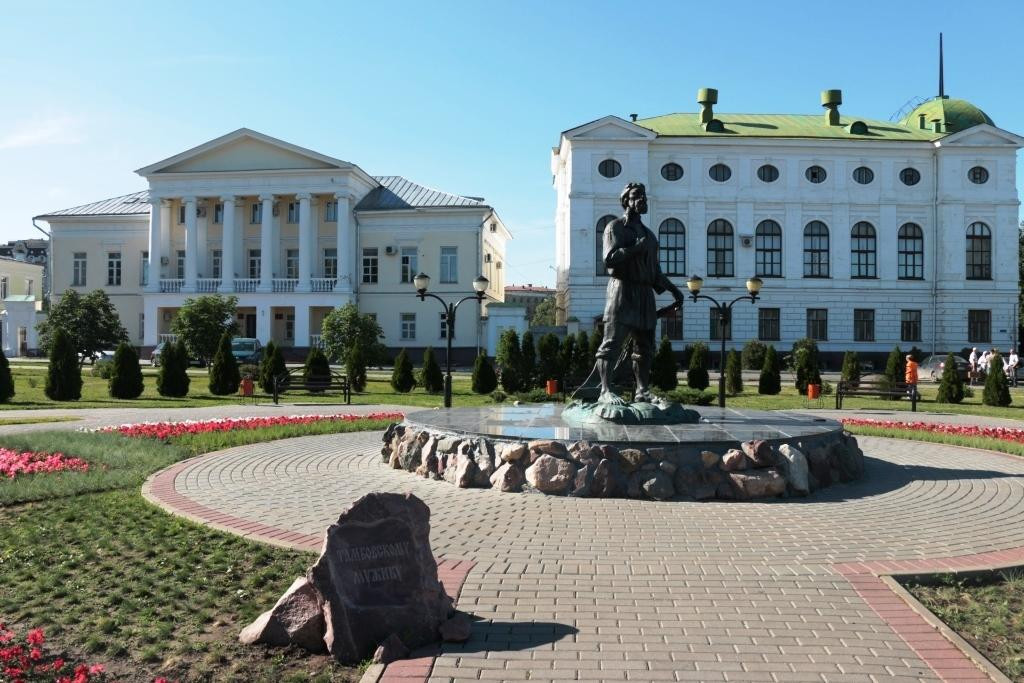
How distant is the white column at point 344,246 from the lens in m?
48.6

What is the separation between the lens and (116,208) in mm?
54531

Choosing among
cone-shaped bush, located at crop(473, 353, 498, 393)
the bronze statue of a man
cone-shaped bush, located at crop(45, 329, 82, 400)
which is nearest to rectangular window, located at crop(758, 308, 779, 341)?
cone-shaped bush, located at crop(473, 353, 498, 393)

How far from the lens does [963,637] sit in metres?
4.67

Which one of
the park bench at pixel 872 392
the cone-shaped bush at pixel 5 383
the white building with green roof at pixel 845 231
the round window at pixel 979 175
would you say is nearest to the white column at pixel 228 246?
the white building with green roof at pixel 845 231

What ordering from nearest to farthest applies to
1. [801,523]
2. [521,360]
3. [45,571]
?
[45,571] < [801,523] < [521,360]

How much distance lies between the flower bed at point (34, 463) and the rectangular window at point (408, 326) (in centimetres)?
3867

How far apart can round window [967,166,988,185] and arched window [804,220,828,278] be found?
885cm

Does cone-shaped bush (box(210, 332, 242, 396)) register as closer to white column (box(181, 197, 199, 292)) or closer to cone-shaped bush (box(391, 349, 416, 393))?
cone-shaped bush (box(391, 349, 416, 393))

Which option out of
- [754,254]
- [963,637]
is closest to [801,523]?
[963,637]

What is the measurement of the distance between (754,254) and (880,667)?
4491 centimetres

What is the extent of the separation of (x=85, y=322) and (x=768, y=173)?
36989 mm

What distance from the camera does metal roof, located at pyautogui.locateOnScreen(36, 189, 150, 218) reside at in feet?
174

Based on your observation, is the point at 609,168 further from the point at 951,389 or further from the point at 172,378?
the point at 172,378

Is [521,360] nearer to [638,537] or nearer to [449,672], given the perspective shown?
[638,537]
